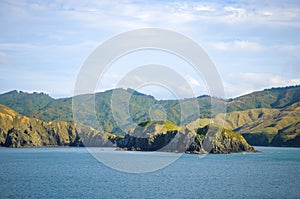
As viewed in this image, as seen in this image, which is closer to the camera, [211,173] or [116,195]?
[116,195]

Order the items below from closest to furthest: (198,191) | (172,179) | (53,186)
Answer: (198,191)
(53,186)
(172,179)

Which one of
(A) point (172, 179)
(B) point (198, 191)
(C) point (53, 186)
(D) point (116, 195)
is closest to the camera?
(D) point (116, 195)

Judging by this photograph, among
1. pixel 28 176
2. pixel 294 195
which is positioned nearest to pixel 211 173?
pixel 294 195

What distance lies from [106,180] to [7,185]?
72.7ft

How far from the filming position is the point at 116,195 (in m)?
76.3

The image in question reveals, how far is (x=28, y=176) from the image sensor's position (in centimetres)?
10644

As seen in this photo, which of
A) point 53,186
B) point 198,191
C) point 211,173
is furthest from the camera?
point 211,173

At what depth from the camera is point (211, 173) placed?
117188 millimetres

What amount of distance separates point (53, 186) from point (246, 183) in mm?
42446

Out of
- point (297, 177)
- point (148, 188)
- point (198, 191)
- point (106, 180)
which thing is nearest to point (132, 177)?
point (106, 180)

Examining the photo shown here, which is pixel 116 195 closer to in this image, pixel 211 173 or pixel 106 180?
pixel 106 180

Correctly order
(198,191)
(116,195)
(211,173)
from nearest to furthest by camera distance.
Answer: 1. (116,195)
2. (198,191)
3. (211,173)

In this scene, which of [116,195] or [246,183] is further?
[246,183]

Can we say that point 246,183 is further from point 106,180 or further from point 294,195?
point 106,180
